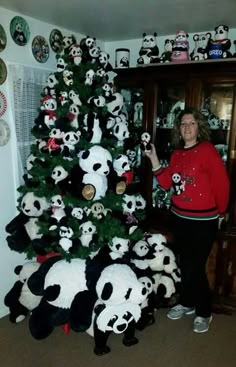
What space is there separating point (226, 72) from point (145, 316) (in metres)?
1.59

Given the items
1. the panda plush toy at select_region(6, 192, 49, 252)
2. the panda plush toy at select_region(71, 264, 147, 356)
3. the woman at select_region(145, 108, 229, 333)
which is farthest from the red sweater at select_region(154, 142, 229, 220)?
the panda plush toy at select_region(6, 192, 49, 252)

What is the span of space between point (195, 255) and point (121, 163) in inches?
27.9

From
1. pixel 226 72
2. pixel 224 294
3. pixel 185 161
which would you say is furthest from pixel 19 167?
pixel 224 294

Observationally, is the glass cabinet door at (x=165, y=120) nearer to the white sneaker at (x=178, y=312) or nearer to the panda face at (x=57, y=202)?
the white sneaker at (x=178, y=312)

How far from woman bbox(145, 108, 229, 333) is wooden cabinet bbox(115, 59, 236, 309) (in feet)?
0.73

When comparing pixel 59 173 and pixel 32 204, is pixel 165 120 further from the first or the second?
pixel 32 204

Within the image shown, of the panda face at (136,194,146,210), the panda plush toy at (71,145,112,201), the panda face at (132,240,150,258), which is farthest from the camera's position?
the panda face at (136,194,146,210)

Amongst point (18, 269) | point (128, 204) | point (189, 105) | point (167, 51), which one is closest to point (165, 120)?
point (189, 105)

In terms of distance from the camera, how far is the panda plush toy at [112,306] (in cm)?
172

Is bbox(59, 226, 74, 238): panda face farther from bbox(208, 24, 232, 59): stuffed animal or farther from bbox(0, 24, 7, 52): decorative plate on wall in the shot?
bbox(208, 24, 232, 59): stuffed animal

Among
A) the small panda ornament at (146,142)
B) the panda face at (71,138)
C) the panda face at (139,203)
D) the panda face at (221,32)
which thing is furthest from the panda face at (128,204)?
the panda face at (221,32)

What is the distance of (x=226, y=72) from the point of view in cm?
197

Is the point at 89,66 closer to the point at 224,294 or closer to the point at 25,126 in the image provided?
the point at 25,126

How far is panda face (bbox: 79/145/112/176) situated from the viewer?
182 cm
